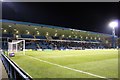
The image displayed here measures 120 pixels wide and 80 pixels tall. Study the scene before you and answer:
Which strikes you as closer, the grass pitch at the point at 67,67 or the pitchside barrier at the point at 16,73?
the pitchside barrier at the point at 16,73

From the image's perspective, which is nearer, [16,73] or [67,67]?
[16,73]

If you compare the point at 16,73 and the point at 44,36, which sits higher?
the point at 44,36

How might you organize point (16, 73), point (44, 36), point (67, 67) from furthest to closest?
point (44, 36), point (67, 67), point (16, 73)

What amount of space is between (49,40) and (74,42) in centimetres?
1347

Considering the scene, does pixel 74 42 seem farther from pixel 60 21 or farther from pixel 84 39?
pixel 60 21

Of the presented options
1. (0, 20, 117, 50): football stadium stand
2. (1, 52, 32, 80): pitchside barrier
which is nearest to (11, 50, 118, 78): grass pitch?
(1, 52, 32, 80): pitchside barrier

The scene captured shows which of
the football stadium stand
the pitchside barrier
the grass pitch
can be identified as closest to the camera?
the pitchside barrier

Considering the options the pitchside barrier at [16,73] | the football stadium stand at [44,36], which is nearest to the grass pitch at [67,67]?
the pitchside barrier at [16,73]

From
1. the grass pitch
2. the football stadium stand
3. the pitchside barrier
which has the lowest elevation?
the grass pitch

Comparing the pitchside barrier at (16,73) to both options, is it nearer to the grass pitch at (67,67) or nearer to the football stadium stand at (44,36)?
the grass pitch at (67,67)

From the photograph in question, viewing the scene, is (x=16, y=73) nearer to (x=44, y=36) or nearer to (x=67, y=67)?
(x=67, y=67)

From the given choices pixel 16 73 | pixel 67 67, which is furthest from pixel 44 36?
pixel 16 73

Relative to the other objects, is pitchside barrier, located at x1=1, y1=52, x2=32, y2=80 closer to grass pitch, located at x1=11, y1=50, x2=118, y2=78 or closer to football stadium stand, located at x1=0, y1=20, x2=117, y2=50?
grass pitch, located at x1=11, y1=50, x2=118, y2=78

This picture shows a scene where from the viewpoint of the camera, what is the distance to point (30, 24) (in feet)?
124
